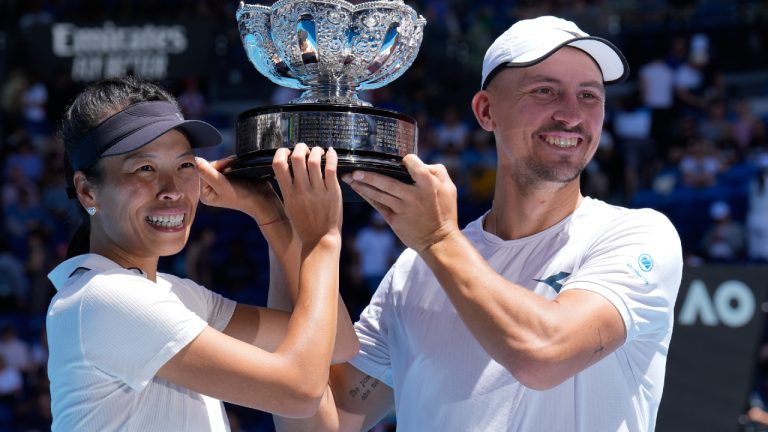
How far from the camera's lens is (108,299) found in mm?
2363

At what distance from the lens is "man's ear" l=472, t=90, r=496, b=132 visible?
2939mm

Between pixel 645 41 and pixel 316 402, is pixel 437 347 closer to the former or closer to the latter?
pixel 316 402

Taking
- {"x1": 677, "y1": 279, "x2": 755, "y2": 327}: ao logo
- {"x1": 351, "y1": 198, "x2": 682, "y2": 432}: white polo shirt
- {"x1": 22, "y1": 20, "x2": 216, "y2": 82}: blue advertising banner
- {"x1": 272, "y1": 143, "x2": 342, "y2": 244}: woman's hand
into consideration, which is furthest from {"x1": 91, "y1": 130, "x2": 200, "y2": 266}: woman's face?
{"x1": 22, "y1": 20, "x2": 216, "y2": 82}: blue advertising banner

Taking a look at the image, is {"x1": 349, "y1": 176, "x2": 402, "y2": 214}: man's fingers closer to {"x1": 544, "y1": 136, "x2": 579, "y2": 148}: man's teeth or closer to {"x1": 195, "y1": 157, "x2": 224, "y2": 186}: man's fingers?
{"x1": 195, "y1": 157, "x2": 224, "y2": 186}: man's fingers

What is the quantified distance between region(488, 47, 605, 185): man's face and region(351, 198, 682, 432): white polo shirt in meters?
0.15

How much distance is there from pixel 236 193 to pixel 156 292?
433 mm

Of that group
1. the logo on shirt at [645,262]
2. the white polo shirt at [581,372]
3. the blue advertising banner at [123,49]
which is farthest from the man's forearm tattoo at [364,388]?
the blue advertising banner at [123,49]

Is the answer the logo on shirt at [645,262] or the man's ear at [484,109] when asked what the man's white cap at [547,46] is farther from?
the logo on shirt at [645,262]

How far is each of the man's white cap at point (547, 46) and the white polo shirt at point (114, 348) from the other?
102 cm

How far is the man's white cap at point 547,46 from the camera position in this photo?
8.81 feet

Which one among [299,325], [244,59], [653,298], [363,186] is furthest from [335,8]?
[244,59]

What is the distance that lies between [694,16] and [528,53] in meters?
11.2

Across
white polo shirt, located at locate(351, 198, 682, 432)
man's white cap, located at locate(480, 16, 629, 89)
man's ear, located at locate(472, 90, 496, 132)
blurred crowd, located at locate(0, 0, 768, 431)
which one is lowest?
blurred crowd, located at locate(0, 0, 768, 431)

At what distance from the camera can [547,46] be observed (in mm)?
2695
